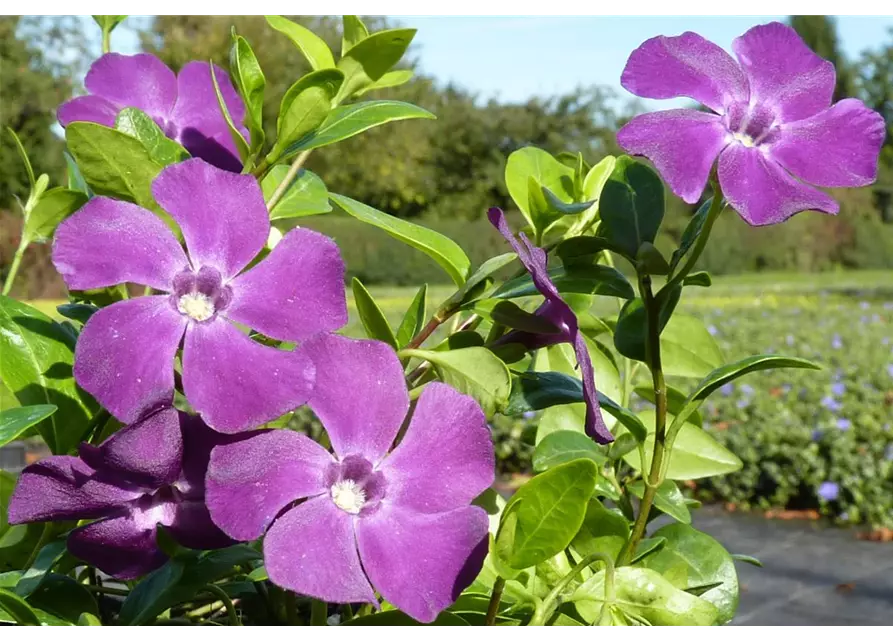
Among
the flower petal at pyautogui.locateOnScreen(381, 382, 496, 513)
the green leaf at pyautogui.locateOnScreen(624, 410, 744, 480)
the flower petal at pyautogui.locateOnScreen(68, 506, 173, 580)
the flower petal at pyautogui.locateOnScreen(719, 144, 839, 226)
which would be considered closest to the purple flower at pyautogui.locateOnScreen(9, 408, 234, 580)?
the flower petal at pyautogui.locateOnScreen(68, 506, 173, 580)

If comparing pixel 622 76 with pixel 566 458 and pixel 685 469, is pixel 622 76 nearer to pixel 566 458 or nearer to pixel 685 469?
pixel 566 458

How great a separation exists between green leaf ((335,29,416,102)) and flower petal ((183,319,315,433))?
0.24 m

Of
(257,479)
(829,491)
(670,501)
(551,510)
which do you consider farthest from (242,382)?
(829,491)

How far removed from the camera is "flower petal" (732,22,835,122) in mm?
621

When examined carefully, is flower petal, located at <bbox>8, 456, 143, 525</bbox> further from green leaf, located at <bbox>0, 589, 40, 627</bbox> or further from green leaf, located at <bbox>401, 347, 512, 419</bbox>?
green leaf, located at <bbox>401, 347, 512, 419</bbox>

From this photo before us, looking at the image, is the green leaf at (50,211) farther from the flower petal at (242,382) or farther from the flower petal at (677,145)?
the flower petal at (677,145)

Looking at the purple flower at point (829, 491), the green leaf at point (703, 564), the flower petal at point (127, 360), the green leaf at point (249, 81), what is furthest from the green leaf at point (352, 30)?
the purple flower at point (829, 491)

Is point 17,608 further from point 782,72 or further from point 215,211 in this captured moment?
point 782,72

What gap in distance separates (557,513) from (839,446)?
15.7 feet

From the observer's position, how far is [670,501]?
757 millimetres

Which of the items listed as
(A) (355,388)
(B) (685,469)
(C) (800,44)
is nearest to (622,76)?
(C) (800,44)

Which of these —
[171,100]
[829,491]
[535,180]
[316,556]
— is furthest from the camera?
[829,491]

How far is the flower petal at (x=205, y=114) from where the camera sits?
2.53 feet

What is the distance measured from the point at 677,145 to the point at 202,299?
283 mm
